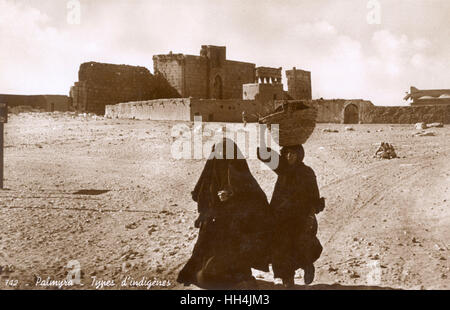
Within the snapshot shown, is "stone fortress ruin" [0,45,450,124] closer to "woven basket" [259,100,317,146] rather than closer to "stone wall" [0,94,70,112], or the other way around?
"stone wall" [0,94,70,112]

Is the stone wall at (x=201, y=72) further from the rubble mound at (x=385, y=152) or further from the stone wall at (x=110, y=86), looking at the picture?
the rubble mound at (x=385, y=152)

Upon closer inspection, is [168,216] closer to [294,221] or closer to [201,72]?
[294,221]

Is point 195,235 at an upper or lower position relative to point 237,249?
lower

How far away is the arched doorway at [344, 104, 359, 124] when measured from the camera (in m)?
22.4

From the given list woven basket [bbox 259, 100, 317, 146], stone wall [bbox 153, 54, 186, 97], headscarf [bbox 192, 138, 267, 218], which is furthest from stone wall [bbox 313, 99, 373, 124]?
headscarf [bbox 192, 138, 267, 218]

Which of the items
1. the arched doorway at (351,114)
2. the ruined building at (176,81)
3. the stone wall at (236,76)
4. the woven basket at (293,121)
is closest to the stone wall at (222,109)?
the arched doorway at (351,114)

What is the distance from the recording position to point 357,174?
967 cm

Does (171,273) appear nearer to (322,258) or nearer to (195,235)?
(195,235)

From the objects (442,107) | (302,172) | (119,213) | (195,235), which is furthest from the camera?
(442,107)

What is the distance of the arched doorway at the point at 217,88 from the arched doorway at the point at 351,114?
42.6 feet

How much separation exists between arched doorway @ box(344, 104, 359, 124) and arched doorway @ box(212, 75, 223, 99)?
13.0 meters

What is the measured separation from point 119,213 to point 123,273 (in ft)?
7.86

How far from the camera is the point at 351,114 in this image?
22.6 m

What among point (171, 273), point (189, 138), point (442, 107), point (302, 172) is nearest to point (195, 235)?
point (171, 273)
